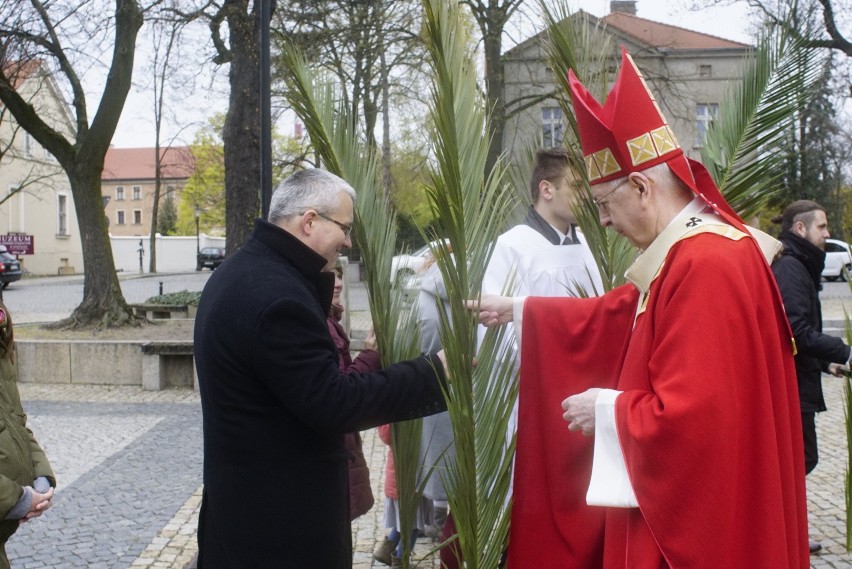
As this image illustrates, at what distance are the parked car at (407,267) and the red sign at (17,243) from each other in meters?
36.4

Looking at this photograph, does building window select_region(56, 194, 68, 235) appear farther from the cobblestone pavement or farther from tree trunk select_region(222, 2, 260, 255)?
the cobblestone pavement

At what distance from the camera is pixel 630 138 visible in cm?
222

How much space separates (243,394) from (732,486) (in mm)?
1268

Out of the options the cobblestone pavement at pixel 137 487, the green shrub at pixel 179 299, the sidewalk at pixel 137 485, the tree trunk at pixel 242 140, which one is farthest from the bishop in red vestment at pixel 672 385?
the green shrub at pixel 179 299

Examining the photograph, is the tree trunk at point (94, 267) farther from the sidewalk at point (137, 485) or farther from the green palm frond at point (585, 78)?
the green palm frond at point (585, 78)

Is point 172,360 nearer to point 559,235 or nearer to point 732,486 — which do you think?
point 559,235

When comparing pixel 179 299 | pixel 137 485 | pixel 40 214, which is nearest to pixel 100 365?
pixel 137 485

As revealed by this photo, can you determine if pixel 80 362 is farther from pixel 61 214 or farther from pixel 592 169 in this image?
pixel 61 214

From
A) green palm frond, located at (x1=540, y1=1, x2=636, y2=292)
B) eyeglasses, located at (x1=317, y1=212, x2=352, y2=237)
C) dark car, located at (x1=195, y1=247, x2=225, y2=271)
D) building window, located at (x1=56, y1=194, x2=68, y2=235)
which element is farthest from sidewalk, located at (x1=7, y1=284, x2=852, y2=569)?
dark car, located at (x1=195, y1=247, x2=225, y2=271)

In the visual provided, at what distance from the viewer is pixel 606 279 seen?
3.47 meters

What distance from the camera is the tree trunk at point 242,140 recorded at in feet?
38.5

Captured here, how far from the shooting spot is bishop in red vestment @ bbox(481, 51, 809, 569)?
6.57ft

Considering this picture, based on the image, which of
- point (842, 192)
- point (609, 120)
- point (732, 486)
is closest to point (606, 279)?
point (609, 120)

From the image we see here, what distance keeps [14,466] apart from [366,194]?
1483 mm
